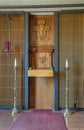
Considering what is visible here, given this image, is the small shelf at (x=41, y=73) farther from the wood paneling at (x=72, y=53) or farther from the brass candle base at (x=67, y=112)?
the brass candle base at (x=67, y=112)

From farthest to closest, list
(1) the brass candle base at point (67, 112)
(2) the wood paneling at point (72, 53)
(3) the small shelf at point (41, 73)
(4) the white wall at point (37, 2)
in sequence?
(2) the wood paneling at point (72, 53), (3) the small shelf at point (41, 73), (1) the brass candle base at point (67, 112), (4) the white wall at point (37, 2)

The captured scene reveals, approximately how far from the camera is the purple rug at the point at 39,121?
4.11 meters

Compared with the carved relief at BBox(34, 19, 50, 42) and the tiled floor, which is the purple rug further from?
the carved relief at BBox(34, 19, 50, 42)

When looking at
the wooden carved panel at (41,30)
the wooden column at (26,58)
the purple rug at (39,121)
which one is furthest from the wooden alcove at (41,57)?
the purple rug at (39,121)

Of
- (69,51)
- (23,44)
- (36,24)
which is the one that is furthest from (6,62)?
(69,51)

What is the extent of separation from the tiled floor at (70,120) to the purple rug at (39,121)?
4.5 inches

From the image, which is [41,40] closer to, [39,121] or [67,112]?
[67,112]

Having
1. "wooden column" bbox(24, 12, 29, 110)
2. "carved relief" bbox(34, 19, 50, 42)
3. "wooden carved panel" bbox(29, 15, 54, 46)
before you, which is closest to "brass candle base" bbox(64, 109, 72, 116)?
"wooden column" bbox(24, 12, 29, 110)

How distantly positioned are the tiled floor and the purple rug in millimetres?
114

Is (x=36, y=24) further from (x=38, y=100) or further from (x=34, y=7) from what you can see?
(x=38, y=100)

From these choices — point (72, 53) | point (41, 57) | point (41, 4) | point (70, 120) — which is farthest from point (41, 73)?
point (41, 4)

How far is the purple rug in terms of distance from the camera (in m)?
4.11

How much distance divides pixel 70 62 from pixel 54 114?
53.0 inches

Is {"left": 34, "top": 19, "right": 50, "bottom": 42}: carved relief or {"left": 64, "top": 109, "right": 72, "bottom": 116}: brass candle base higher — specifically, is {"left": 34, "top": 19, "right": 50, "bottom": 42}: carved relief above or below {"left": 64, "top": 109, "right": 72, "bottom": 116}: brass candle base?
above
